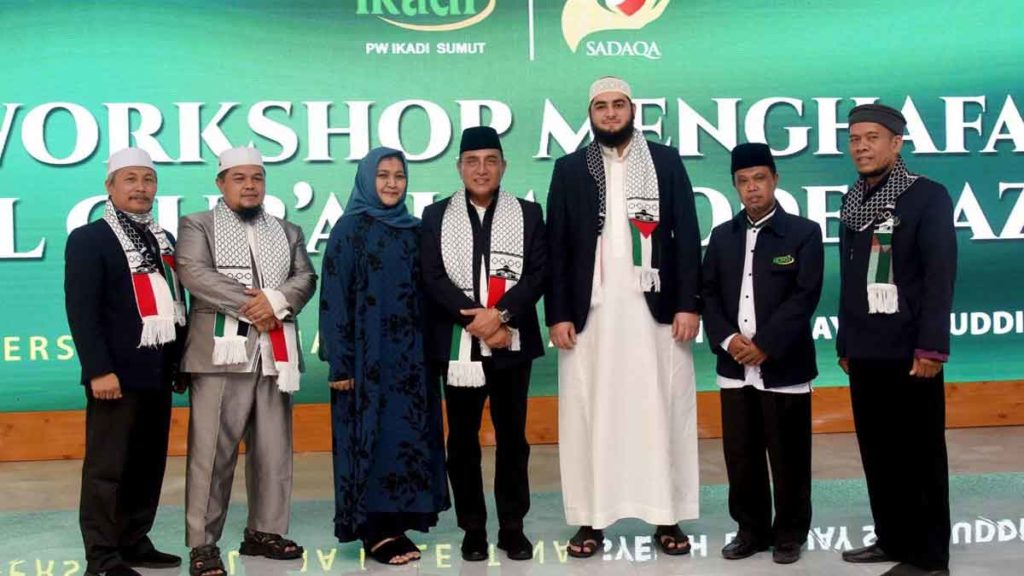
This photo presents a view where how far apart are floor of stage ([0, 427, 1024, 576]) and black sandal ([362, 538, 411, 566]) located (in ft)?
0.15

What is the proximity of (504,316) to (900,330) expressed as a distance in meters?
1.33

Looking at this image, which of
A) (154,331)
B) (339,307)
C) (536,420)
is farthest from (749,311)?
(536,420)

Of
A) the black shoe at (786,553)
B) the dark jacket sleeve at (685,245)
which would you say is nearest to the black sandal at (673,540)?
the black shoe at (786,553)

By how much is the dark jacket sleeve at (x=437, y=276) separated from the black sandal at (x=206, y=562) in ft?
3.88

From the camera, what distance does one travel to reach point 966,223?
6.07 m

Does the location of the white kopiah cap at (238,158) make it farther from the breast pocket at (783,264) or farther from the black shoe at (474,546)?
the breast pocket at (783,264)

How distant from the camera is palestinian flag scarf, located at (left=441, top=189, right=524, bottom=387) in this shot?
377 centimetres

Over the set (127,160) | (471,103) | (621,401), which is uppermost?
(471,103)

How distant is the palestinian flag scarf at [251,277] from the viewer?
3.72m

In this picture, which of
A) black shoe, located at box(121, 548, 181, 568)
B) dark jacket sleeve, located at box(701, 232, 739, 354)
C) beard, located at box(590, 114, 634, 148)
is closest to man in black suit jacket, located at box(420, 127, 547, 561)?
beard, located at box(590, 114, 634, 148)

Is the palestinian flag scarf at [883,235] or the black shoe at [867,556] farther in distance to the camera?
the black shoe at [867,556]

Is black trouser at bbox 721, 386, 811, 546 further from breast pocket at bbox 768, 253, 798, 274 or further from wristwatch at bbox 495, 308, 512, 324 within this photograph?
wristwatch at bbox 495, 308, 512, 324

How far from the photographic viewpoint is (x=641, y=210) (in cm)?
379

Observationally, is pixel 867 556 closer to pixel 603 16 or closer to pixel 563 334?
pixel 563 334
